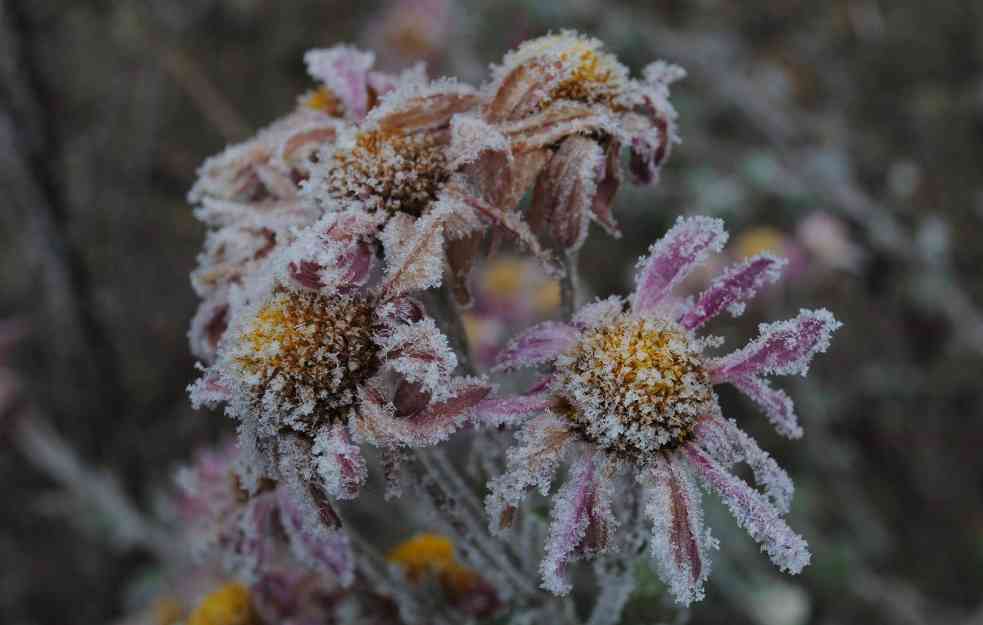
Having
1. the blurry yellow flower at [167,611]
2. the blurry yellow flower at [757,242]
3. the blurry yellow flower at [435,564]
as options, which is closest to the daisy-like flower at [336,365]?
the blurry yellow flower at [435,564]

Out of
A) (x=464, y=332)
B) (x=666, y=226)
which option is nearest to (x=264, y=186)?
(x=464, y=332)

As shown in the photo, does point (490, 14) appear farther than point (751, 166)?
Yes

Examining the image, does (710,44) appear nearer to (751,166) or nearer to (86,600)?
(751,166)

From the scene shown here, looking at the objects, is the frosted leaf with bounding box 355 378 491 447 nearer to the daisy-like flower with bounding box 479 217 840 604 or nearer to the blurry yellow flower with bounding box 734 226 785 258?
the daisy-like flower with bounding box 479 217 840 604

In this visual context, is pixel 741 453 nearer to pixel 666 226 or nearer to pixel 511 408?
pixel 511 408

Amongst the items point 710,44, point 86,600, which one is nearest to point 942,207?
point 710,44

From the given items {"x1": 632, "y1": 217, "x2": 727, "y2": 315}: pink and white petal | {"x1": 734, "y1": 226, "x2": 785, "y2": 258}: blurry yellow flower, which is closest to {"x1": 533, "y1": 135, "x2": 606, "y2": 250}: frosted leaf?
{"x1": 632, "y1": 217, "x2": 727, "y2": 315}: pink and white petal
